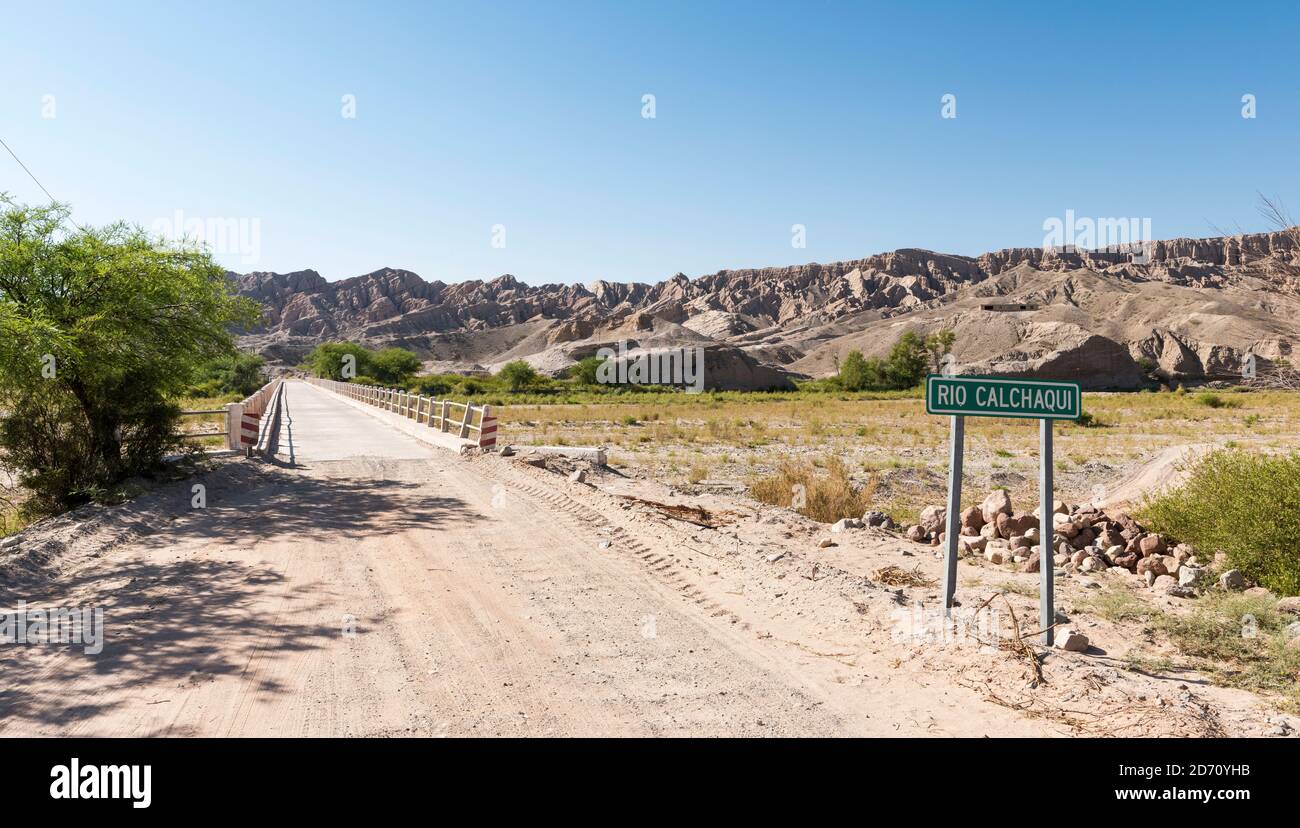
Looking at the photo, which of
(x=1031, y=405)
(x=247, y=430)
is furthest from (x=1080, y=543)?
(x=247, y=430)

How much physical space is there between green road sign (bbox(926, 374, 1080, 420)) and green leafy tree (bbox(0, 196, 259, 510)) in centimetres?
1051

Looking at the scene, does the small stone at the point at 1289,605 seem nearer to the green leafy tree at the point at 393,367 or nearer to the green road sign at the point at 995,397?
the green road sign at the point at 995,397

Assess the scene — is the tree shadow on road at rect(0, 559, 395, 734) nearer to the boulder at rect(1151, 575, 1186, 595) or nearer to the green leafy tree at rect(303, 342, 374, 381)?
the boulder at rect(1151, 575, 1186, 595)

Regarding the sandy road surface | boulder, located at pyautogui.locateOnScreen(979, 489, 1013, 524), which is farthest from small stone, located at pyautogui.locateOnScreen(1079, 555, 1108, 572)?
the sandy road surface

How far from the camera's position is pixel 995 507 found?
34.4 ft

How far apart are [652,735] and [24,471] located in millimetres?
11871

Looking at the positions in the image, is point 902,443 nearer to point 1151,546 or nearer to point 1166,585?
point 1151,546

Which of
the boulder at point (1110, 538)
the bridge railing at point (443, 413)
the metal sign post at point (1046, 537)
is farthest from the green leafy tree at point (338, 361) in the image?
the metal sign post at point (1046, 537)

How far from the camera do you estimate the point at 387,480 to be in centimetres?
1387

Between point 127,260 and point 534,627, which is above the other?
point 127,260

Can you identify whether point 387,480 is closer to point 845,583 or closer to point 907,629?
point 845,583

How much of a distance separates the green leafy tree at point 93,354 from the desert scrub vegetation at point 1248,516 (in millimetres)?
13932
